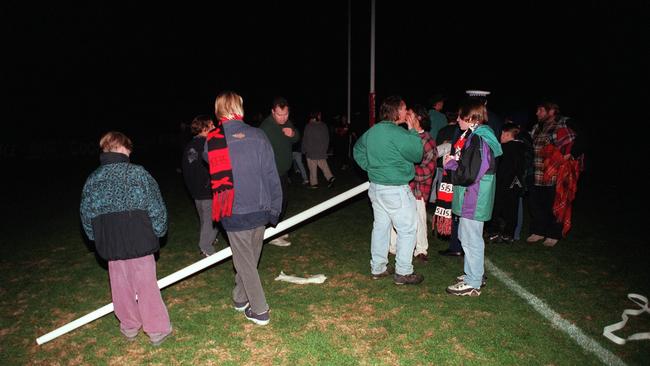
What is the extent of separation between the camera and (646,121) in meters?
22.2

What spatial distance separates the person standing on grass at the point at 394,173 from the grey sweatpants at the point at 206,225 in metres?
2.19

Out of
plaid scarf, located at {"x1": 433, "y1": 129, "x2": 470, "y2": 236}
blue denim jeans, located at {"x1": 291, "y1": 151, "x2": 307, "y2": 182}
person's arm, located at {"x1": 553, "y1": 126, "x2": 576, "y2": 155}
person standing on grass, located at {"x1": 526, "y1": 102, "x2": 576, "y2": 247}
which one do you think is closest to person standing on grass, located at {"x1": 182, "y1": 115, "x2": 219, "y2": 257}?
plaid scarf, located at {"x1": 433, "y1": 129, "x2": 470, "y2": 236}

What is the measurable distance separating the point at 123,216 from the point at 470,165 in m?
3.17

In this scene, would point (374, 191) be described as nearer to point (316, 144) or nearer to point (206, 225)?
point (206, 225)

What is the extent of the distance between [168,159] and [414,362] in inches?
732

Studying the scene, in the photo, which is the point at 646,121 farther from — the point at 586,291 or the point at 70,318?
the point at 70,318

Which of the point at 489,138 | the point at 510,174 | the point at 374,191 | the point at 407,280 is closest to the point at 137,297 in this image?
the point at 374,191

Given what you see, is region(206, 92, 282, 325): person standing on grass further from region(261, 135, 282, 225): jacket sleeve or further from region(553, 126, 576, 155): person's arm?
region(553, 126, 576, 155): person's arm

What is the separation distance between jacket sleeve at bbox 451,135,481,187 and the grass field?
1345mm

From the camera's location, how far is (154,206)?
3832mm

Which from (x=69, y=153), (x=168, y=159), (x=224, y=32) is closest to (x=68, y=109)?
(x=69, y=153)

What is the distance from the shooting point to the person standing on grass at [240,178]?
3.91 m

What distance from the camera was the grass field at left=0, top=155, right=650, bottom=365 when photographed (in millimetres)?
4000

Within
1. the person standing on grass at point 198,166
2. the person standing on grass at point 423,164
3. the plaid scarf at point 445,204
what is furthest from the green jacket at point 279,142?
the plaid scarf at point 445,204
